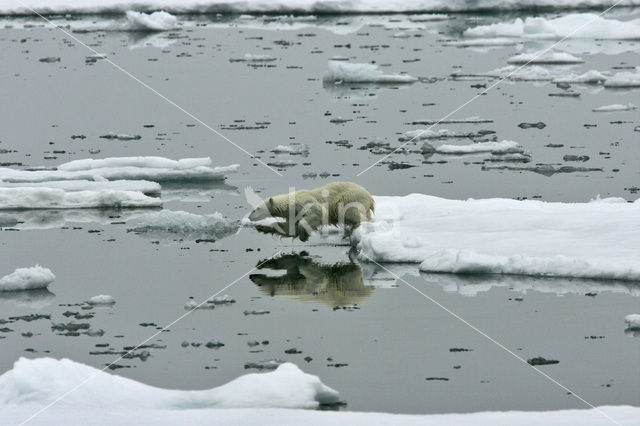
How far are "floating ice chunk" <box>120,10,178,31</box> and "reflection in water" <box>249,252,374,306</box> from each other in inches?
752

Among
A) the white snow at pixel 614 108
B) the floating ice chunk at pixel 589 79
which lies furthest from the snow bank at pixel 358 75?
the white snow at pixel 614 108

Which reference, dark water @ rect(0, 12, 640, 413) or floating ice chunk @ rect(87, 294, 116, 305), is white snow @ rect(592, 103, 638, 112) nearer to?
dark water @ rect(0, 12, 640, 413)

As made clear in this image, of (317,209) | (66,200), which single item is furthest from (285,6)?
(317,209)

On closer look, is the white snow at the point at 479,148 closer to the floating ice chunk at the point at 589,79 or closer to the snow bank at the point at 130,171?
the snow bank at the point at 130,171

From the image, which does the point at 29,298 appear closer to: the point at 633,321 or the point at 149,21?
the point at 633,321

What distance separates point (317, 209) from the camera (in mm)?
9750

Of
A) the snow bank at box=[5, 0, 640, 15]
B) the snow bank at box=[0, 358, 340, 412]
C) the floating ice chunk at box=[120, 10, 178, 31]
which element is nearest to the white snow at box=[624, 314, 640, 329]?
the snow bank at box=[0, 358, 340, 412]

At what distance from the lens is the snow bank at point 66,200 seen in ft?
37.8

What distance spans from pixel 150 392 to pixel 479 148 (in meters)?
8.71

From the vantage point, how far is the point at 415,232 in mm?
9859

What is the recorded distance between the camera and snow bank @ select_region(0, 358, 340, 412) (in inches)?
237

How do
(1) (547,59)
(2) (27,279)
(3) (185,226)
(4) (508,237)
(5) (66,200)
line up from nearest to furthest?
1. (2) (27,279)
2. (4) (508,237)
3. (3) (185,226)
4. (5) (66,200)
5. (1) (547,59)

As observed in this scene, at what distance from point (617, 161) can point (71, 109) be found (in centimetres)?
932

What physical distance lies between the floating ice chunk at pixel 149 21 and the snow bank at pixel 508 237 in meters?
18.1
